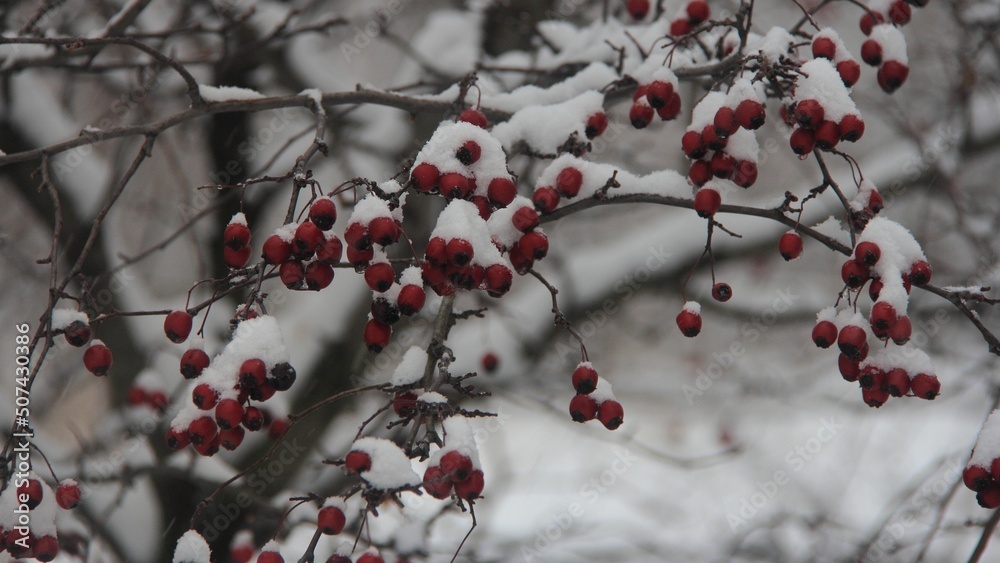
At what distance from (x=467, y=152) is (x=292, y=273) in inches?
14.8

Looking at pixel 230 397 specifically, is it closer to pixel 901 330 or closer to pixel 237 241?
pixel 237 241

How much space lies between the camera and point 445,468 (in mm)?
1141

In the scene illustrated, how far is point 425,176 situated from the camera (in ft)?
4.13

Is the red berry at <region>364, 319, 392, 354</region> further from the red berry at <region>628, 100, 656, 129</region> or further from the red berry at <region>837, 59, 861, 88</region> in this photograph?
the red berry at <region>837, 59, 861, 88</region>

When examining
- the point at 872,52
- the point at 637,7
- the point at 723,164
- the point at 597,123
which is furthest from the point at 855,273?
the point at 637,7

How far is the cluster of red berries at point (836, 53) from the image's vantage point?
64.6 inches

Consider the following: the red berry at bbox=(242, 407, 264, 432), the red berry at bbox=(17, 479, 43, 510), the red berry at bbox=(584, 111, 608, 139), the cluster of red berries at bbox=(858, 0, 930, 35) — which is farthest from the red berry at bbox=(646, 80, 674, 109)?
the red berry at bbox=(17, 479, 43, 510)

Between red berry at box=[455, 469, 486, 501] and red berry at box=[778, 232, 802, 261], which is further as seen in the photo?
red berry at box=[778, 232, 802, 261]

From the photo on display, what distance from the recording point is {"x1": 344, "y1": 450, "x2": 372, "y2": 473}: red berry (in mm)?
1136

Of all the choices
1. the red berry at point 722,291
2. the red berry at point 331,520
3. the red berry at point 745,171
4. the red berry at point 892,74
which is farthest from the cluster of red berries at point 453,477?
the red berry at point 892,74

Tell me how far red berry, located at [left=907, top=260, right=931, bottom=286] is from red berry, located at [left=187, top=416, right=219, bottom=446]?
52.6 inches

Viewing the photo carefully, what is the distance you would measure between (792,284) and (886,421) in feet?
5.70

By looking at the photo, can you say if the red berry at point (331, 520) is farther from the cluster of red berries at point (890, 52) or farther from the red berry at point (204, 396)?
the cluster of red berries at point (890, 52)

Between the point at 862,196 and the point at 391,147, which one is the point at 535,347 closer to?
the point at 391,147
